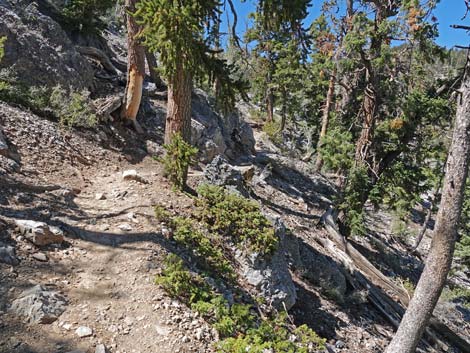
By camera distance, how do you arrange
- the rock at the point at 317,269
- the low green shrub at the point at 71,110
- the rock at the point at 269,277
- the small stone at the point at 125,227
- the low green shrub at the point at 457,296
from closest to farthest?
the small stone at the point at 125,227
the rock at the point at 269,277
the rock at the point at 317,269
the low green shrub at the point at 71,110
the low green shrub at the point at 457,296

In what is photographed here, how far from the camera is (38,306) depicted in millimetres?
3430

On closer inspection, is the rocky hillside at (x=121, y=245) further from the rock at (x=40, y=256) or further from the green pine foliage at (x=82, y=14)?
the green pine foliage at (x=82, y=14)

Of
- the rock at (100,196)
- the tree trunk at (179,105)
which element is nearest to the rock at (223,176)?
the tree trunk at (179,105)

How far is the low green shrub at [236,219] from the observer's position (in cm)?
586

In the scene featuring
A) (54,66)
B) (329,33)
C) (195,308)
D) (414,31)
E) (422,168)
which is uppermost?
(329,33)

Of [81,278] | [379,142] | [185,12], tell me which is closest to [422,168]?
[379,142]

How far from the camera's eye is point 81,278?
4145 mm

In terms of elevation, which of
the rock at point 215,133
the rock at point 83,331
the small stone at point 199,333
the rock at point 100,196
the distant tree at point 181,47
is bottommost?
the rock at point 83,331

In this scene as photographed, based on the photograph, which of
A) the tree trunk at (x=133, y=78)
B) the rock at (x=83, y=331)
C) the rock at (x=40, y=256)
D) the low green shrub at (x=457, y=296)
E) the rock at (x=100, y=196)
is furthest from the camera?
the low green shrub at (x=457, y=296)

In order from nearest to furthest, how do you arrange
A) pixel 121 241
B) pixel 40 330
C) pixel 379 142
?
pixel 40 330, pixel 121 241, pixel 379 142

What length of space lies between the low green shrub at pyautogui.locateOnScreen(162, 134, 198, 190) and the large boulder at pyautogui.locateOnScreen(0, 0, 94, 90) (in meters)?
4.06

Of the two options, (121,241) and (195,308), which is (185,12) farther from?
(195,308)

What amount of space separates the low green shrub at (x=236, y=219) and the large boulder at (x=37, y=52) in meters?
5.12

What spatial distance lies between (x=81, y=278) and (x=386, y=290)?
27.7 ft
